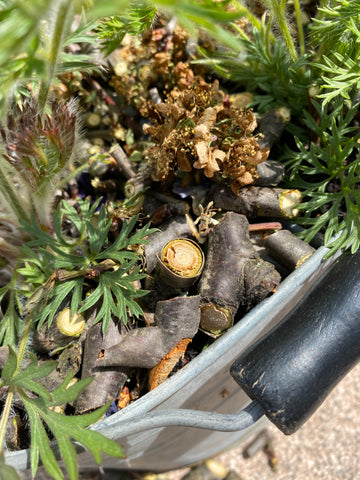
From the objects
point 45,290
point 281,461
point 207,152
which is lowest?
point 281,461

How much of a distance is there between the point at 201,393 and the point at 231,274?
11.0 inches

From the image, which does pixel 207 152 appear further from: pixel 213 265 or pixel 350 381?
pixel 350 381

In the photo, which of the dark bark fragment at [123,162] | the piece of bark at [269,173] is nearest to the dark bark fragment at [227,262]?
the piece of bark at [269,173]

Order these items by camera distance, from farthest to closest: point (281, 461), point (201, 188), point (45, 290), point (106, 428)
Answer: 1. point (281, 461)
2. point (201, 188)
3. point (45, 290)
4. point (106, 428)

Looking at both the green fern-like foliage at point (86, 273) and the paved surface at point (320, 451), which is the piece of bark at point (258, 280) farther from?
the paved surface at point (320, 451)

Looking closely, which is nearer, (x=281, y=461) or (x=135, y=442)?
(x=135, y=442)

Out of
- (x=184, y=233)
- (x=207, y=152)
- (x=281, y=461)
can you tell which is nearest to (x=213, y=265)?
(x=184, y=233)

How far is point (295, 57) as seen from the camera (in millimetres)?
954

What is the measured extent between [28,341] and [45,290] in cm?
12

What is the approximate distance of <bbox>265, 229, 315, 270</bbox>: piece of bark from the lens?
0.88 metres

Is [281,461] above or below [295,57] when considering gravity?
below

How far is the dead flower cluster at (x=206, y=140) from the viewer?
34.2 inches

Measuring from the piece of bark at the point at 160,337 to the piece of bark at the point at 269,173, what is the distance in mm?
→ 288

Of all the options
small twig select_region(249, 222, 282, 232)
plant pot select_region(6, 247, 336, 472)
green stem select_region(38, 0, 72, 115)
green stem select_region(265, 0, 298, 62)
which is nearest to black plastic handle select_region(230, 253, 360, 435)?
A: plant pot select_region(6, 247, 336, 472)
